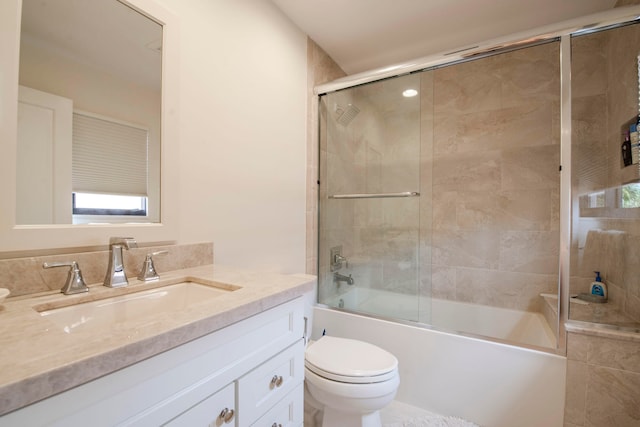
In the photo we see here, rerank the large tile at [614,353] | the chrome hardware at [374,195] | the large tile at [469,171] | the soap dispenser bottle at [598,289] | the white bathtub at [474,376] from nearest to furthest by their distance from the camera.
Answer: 1. the large tile at [614,353]
2. the white bathtub at [474,376]
3. the soap dispenser bottle at [598,289]
4. the chrome hardware at [374,195]
5. the large tile at [469,171]

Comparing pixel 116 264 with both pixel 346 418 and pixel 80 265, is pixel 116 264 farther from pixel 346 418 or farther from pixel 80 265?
pixel 346 418

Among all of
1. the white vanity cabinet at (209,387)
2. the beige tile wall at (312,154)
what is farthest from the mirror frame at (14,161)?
the beige tile wall at (312,154)

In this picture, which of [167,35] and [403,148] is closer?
[167,35]

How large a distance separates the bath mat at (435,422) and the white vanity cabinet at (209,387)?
0.91 meters

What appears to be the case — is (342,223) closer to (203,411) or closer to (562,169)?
(562,169)

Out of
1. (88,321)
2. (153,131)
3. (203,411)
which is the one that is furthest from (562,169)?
(88,321)

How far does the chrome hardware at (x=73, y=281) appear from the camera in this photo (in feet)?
2.66

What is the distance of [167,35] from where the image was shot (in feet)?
3.76

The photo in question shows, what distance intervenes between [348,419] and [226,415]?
35.5 inches

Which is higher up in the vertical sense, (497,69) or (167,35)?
(497,69)

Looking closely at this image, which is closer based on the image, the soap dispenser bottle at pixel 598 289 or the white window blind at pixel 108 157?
the white window blind at pixel 108 157

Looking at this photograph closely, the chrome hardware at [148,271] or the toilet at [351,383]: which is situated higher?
the chrome hardware at [148,271]

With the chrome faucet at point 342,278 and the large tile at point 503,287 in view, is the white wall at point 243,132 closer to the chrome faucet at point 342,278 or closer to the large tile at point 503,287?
the chrome faucet at point 342,278

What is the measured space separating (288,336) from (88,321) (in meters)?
0.55
